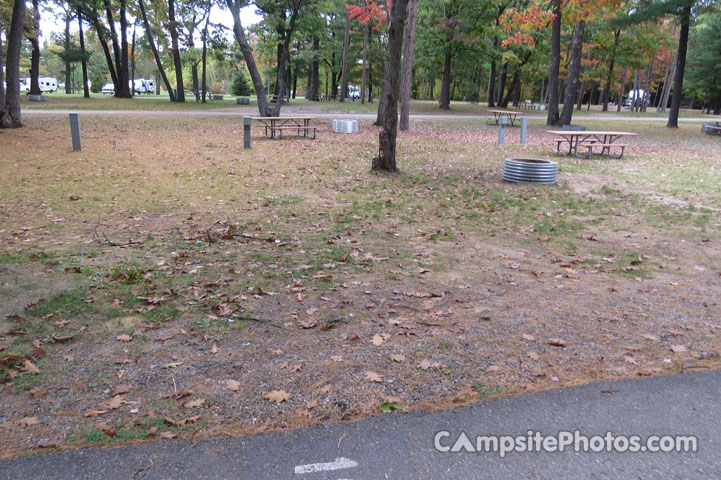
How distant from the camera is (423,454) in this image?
261cm

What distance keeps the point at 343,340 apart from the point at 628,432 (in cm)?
195

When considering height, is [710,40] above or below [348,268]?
above

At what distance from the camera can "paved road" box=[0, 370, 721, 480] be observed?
8.10ft

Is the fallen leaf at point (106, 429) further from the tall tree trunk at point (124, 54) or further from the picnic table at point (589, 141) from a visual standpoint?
the tall tree trunk at point (124, 54)

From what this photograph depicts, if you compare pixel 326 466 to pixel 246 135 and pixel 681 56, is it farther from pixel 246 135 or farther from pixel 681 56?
pixel 681 56

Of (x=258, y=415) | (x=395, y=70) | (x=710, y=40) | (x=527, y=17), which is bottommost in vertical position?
(x=258, y=415)

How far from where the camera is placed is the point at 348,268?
5387mm

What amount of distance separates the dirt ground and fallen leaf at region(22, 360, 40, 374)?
1cm

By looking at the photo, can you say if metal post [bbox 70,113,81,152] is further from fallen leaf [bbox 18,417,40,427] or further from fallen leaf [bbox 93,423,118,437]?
fallen leaf [bbox 93,423,118,437]

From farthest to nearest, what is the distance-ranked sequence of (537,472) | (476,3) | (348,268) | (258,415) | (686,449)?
(476,3)
(348,268)
(258,415)
(686,449)
(537,472)

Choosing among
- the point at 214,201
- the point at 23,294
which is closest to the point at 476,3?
the point at 214,201

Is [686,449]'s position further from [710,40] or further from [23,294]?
[710,40]

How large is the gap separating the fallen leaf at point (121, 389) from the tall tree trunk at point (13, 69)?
15249 mm

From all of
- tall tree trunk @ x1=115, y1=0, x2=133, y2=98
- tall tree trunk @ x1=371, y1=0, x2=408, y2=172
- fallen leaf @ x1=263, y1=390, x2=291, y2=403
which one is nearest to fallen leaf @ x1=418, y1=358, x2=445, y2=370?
fallen leaf @ x1=263, y1=390, x2=291, y2=403
